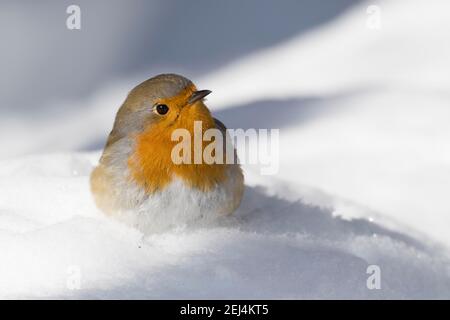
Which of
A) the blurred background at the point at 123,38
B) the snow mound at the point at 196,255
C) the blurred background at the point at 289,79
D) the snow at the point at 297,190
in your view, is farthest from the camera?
the blurred background at the point at 123,38

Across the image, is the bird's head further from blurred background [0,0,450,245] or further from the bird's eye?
blurred background [0,0,450,245]

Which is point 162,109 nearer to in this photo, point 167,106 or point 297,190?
point 167,106

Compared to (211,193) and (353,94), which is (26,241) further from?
(353,94)

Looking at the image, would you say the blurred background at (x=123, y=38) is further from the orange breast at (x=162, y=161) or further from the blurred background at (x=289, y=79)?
the orange breast at (x=162, y=161)

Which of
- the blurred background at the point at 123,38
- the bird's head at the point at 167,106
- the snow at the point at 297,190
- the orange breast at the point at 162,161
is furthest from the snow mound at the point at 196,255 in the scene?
the blurred background at the point at 123,38

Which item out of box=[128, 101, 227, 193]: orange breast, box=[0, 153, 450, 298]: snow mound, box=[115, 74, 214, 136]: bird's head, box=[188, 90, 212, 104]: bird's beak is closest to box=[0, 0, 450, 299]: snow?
box=[0, 153, 450, 298]: snow mound

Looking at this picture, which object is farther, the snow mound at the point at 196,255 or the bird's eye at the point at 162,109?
the bird's eye at the point at 162,109
